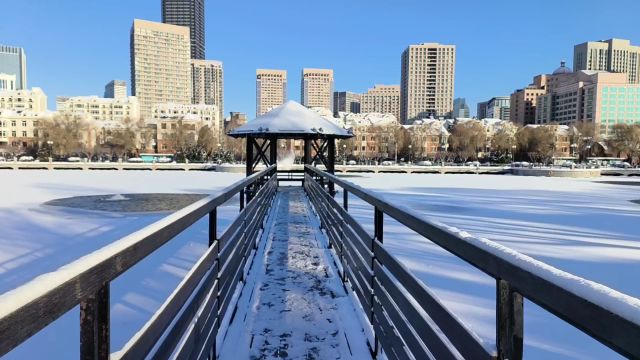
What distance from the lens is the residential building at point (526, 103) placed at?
617ft

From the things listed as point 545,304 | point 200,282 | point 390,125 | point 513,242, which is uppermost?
point 390,125

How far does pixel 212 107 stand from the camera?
15000 cm

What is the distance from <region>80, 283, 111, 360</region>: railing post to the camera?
49.1 inches

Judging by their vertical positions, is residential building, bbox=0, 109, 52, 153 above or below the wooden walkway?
above

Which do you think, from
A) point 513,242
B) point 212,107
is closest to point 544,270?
point 513,242

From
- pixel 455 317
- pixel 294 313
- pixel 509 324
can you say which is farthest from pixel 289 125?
pixel 509 324

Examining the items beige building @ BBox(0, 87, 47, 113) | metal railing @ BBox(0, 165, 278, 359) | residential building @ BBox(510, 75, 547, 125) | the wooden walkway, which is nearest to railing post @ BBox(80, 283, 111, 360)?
metal railing @ BBox(0, 165, 278, 359)

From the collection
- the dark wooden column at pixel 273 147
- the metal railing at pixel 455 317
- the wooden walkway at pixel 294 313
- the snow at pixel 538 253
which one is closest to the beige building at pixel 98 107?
the dark wooden column at pixel 273 147

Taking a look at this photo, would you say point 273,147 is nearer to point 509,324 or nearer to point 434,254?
point 434,254

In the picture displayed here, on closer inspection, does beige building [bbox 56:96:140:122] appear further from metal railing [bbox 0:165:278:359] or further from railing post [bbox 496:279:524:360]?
railing post [bbox 496:279:524:360]

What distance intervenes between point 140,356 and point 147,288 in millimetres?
4138

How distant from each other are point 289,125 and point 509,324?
1197 cm

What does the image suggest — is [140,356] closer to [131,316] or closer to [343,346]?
[343,346]

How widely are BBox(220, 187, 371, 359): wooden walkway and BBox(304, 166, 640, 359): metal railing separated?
31 centimetres
